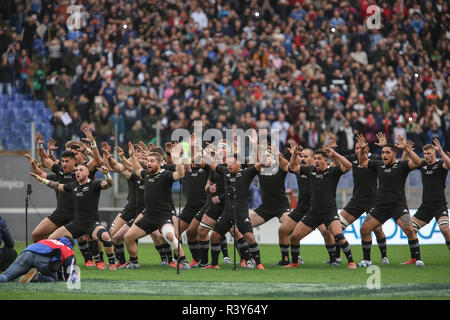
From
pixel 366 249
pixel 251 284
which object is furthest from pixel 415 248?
pixel 251 284

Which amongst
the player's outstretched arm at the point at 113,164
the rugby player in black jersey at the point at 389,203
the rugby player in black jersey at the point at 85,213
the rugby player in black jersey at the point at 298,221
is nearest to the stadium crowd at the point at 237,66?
the player's outstretched arm at the point at 113,164

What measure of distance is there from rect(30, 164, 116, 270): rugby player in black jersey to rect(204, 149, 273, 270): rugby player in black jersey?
6.58 feet

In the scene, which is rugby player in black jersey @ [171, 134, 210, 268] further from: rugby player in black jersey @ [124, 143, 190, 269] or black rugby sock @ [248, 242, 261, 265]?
black rugby sock @ [248, 242, 261, 265]

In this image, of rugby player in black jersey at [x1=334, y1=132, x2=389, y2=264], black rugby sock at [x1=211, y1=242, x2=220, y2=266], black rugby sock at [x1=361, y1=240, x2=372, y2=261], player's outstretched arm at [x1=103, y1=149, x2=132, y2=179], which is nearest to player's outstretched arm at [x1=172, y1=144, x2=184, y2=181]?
player's outstretched arm at [x1=103, y1=149, x2=132, y2=179]

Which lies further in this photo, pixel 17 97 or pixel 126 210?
pixel 17 97

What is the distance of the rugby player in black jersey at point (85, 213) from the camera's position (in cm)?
1478

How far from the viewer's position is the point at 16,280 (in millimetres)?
12836

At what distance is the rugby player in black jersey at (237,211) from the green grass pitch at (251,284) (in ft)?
1.37

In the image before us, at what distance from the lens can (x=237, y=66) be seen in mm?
26719

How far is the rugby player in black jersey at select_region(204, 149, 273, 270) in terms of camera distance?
15180 millimetres

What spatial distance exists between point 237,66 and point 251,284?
15.0 meters

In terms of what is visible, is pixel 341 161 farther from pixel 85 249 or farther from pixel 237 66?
pixel 237 66
